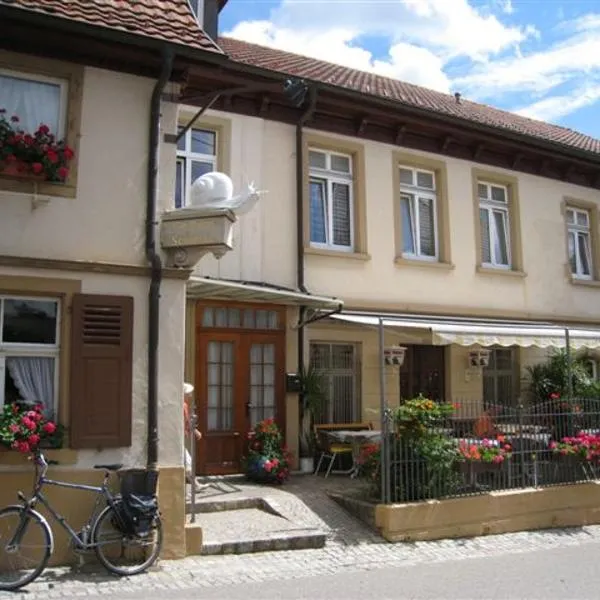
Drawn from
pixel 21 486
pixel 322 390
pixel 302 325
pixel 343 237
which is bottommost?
pixel 21 486

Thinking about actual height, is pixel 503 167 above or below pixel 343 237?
above

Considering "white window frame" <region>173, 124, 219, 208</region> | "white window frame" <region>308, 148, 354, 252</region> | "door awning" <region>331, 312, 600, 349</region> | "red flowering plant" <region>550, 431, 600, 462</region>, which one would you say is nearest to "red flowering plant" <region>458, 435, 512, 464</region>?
"red flowering plant" <region>550, 431, 600, 462</region>

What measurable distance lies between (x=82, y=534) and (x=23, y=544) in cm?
52

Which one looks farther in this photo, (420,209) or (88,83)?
(420,209)

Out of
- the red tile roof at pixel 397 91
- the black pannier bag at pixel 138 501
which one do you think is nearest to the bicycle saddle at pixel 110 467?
the black pannier bag at pixel 138 501

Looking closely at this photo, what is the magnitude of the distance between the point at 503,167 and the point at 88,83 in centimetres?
886

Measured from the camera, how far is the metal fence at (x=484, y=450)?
8.94m

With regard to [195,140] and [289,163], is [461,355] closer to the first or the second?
[289,163]

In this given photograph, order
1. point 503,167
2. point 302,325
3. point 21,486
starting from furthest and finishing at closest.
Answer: point 503,167, point 302,325, point 21,486

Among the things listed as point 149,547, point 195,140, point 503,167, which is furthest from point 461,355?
point 149,547

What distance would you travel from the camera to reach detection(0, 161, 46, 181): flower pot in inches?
287

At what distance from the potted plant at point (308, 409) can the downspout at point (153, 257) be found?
13.1 ft

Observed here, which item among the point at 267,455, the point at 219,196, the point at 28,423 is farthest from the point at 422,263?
the point at 28,423

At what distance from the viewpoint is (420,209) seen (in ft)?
43.7
